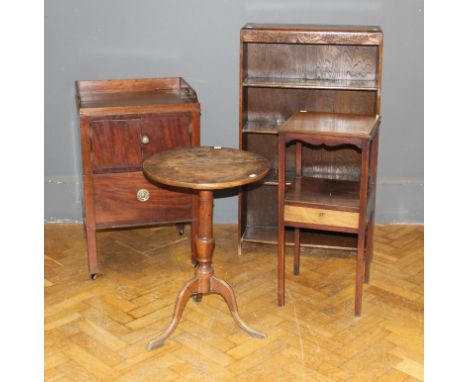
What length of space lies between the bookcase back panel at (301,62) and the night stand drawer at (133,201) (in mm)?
932

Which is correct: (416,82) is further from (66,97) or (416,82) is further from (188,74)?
(66,97)

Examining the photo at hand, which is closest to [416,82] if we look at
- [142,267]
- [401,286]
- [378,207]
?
[378,207]

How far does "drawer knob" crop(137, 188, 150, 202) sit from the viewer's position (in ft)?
11.9

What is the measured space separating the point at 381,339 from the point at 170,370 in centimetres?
101

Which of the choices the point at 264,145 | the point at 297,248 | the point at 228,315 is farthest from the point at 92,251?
the point at 264,145

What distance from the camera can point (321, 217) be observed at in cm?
320

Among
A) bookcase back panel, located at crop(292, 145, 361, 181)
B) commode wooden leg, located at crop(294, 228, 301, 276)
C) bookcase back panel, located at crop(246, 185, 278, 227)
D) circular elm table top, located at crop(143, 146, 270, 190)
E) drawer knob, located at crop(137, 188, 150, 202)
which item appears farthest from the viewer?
bookcase back panel, located at crop(246, 185, 278, 227)

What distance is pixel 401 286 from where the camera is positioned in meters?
3.66

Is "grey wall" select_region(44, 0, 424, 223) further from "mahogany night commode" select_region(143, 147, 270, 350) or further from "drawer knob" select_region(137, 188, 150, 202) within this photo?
"mahogany night commode" select_region(143, 147, 270, 350)

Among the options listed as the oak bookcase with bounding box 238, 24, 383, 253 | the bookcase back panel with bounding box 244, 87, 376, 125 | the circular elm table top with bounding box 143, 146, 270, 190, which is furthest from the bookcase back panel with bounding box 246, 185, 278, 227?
the circular elm table top with bounding box 143, 146, 270, 190

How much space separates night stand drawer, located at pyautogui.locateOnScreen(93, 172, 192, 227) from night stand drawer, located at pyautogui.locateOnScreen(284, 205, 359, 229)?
70cm

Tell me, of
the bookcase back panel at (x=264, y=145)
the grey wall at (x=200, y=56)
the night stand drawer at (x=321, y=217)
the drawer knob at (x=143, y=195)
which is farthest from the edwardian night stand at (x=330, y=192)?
the grey wall at (x=200, y=56)

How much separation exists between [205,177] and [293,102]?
1.38 m

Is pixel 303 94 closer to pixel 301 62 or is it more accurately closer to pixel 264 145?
pixel 301 62
